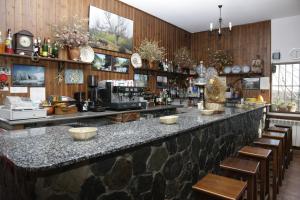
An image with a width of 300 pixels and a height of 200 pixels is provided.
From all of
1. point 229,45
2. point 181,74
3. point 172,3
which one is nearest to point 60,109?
point 172,3

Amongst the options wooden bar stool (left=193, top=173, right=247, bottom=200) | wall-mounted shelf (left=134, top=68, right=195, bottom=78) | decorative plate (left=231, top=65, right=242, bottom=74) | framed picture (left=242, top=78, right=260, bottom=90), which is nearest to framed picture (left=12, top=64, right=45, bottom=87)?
wall-mounted shelf (left=134, top=68, right=195, bottom=78)

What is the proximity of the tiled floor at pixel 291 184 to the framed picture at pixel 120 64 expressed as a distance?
11.3ft

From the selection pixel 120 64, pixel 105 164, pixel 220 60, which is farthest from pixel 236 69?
pixel 105 164

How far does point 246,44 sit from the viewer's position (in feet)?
20.2

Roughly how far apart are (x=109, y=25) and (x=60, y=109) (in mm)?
2002

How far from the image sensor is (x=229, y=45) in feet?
21.1

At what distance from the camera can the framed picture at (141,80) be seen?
4998 mm

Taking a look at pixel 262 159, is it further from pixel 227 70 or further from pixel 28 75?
pixel 227 70

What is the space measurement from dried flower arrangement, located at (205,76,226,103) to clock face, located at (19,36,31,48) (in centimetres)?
261

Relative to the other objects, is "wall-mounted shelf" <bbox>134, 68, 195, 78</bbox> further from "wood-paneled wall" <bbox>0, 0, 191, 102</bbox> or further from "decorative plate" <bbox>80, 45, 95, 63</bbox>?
"decorative plate" <bbox>80, 45, 95, 63</bbox>

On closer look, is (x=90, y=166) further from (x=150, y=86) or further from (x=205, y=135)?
(x=150, y=86)

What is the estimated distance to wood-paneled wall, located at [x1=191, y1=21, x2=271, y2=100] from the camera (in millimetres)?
5844

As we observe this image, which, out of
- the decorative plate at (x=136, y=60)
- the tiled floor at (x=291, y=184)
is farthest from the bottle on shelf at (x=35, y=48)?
the tiled floor at (x=291, y=184)

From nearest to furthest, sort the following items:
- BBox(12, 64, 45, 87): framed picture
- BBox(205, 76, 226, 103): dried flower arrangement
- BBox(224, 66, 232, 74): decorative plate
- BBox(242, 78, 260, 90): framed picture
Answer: BBox(12, 64, 45, 87): framed picture
BBox(205, 76, 226, 103): dried flower arrangement
BBox(242, 78, 260, 90): framed picture
BBox(224, 66, 232, 74): decorative plate
